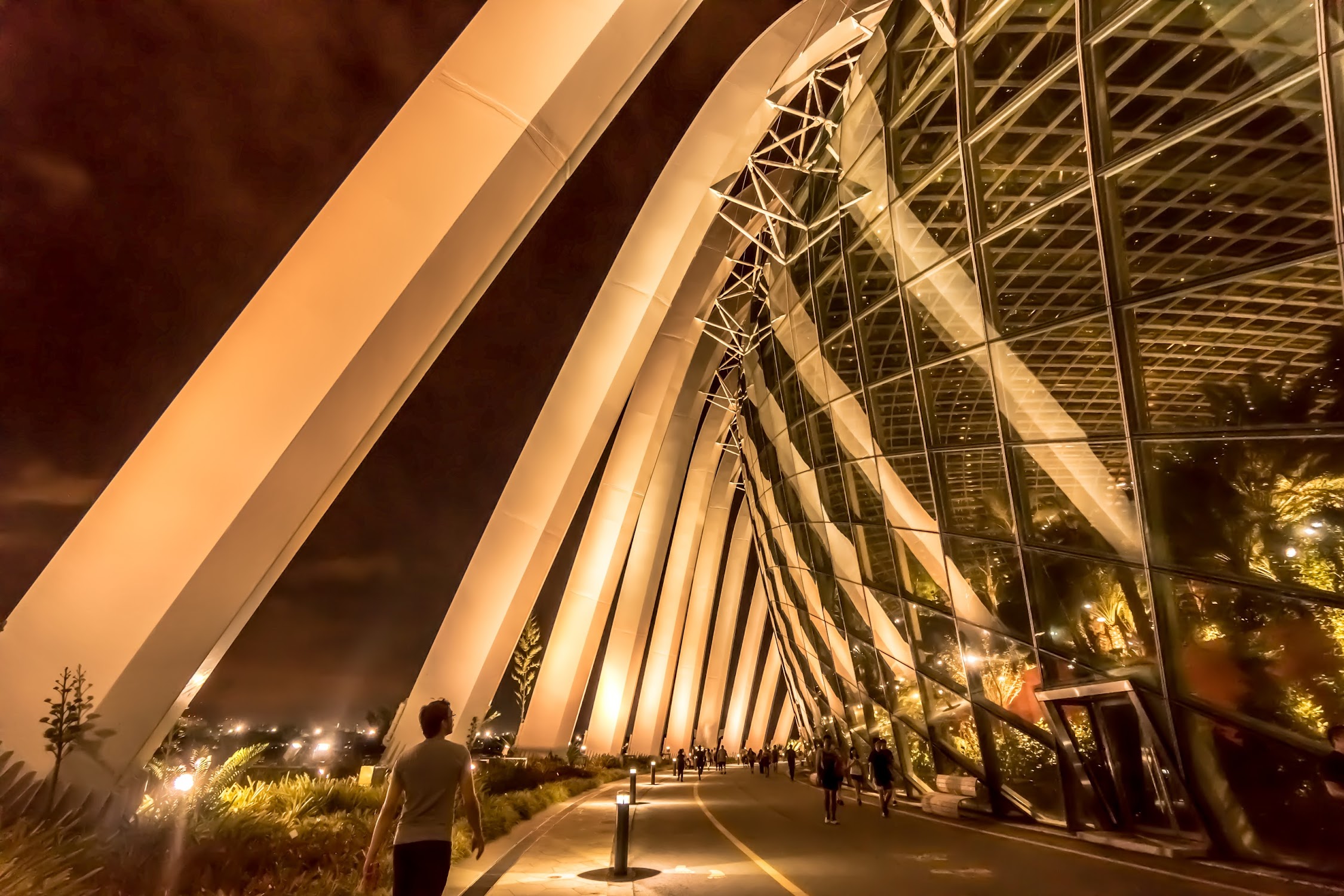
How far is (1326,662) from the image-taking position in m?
7.09

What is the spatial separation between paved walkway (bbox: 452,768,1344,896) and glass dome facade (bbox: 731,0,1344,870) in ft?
4.69

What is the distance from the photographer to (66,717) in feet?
18.7

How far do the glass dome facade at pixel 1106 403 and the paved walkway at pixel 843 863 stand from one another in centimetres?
143

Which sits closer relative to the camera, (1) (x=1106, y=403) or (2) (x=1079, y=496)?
A: (1) (x=1106, y=403)

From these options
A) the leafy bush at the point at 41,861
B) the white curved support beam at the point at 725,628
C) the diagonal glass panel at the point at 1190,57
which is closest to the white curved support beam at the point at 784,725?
the white curved support beam at the point at 725,628

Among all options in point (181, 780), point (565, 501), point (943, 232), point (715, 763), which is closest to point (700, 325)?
point (565, 501)

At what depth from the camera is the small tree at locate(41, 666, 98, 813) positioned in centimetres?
558

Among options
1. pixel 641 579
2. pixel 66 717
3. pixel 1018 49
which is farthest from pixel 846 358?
pixel 641 579

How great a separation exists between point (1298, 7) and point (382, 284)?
976 centimetres

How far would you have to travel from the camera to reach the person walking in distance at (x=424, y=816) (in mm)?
3408

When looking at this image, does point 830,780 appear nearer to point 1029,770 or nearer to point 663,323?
point 1029,770

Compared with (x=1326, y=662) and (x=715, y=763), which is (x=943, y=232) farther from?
(x=715, y=763)

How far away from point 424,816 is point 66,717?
4.38 metres

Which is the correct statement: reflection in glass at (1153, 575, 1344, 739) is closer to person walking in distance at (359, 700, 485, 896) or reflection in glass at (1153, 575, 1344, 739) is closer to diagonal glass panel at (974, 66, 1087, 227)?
diagonal glass panel at (974, 66, 1087, 227)
